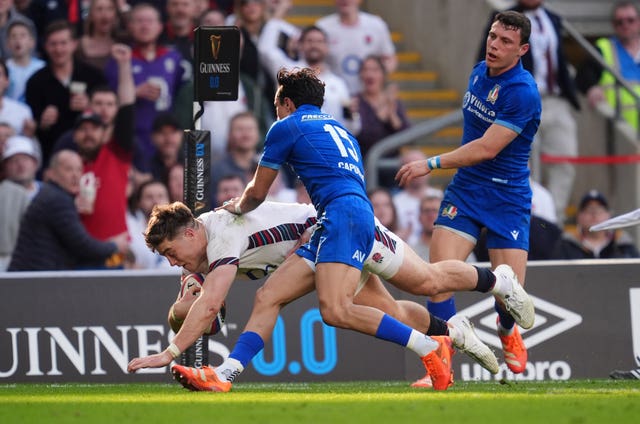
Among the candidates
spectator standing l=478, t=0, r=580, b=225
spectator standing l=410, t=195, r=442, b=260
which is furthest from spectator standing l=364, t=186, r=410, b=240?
spectator standing l=478, t=0, r=580, b=225

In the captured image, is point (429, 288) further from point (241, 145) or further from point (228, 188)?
point (241, 145)

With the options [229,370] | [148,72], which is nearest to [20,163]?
[148,72]

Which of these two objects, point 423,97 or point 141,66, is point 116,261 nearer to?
point 141,66

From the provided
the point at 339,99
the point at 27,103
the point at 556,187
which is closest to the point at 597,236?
the point at 556,187

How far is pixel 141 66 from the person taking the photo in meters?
15.2

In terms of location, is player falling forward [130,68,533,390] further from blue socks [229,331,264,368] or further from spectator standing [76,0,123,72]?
spectator standing [76,0,123,72]

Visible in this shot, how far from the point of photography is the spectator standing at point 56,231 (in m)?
13.2

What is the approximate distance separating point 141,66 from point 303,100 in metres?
6.21

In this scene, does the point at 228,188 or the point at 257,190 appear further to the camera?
the point at 228,188

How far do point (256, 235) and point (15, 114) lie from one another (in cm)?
624

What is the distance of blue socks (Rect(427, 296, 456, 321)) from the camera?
10117mm

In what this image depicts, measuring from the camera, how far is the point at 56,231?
13289mm

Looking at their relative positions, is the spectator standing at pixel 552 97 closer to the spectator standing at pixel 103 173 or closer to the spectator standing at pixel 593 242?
the spectator standing at pixel 593 242

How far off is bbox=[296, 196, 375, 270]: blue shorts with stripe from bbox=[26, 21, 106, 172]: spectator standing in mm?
6372
